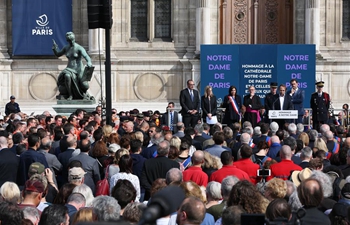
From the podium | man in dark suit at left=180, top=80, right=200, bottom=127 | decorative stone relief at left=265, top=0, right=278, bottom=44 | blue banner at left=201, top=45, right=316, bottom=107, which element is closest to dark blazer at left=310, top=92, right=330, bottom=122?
the podium

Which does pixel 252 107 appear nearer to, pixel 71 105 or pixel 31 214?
pixel 71 105

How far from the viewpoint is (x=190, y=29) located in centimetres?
3198

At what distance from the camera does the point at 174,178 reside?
929cm

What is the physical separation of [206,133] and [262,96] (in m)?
10.3

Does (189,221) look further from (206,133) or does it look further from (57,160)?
(206,133)

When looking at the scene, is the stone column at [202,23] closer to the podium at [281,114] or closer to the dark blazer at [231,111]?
the dark blazer at [231,111]

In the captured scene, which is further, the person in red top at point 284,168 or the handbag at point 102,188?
the person in red top at point 284,168

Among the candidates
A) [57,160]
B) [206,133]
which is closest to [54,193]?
[57,160]

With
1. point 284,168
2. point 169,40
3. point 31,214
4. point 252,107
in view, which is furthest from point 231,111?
point 31,214

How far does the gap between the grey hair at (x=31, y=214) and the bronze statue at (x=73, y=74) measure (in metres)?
15.0

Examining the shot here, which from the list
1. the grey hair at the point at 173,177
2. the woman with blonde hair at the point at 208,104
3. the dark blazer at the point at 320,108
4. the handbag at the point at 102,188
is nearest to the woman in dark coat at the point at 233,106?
the woman with blonde hair at the point at 208,104

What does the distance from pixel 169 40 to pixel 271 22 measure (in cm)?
404

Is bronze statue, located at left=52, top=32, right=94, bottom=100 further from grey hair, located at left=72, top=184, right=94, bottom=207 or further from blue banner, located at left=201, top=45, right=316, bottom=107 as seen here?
grey hair, located at left=72, top=184, right=94, bottom=207

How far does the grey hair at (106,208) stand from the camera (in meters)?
7.57
